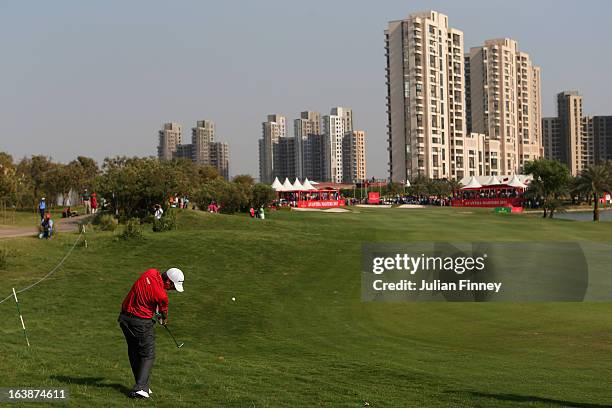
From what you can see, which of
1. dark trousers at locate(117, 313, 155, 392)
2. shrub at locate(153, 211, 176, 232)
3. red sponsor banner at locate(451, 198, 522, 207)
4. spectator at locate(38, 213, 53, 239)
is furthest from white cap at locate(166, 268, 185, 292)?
red sponsor banner at locate(451, 198, 522, 207)

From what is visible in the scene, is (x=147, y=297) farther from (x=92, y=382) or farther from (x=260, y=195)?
(x=260, y=195)

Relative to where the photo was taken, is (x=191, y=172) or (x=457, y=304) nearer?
(x=457, y=304)

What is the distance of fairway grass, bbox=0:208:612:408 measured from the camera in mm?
12092

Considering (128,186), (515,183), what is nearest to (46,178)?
(128,186)

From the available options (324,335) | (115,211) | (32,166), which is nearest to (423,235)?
(115,211)

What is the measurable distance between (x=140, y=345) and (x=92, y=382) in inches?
65.7

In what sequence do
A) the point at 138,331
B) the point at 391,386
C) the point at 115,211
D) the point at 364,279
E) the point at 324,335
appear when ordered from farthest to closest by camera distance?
1. the point at 115,211
2. the point at 364,279
3. the point at 324,335
4. the point at 391,386
5. the point at 138,331

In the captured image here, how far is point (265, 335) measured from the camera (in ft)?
65.4

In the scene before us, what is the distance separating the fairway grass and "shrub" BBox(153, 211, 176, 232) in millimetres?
4225

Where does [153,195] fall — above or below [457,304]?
above

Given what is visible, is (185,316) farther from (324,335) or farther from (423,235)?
(423,235)

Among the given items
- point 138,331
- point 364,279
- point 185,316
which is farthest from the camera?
point 364,279

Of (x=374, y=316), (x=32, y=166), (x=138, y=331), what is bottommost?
(x=374, y=316)

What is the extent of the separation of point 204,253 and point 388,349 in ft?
59.1
